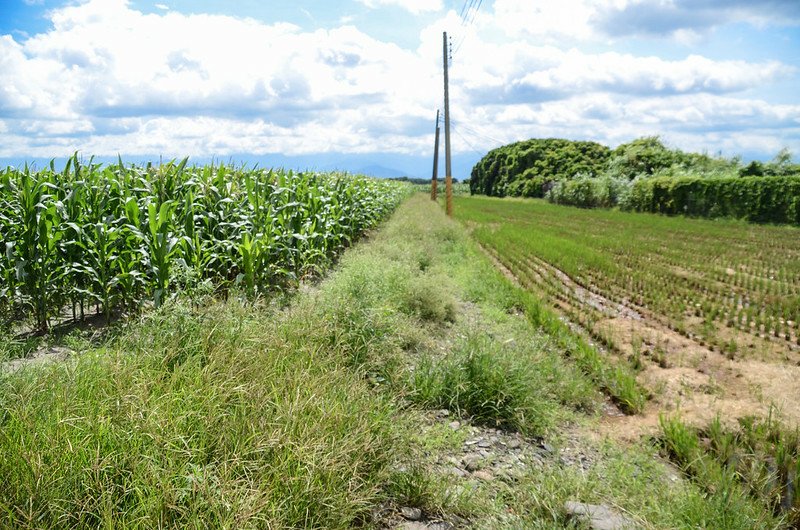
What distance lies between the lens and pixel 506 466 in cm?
399

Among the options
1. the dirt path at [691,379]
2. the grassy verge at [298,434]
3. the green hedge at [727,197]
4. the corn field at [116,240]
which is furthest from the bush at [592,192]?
the grassy verge at [298,434]

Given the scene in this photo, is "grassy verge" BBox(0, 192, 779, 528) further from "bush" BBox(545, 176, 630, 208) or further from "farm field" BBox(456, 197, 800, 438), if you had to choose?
"bush" BBox(545, 176, 630, 208)

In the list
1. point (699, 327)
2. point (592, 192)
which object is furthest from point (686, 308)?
point (592, 192)

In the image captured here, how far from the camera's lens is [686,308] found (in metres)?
9.31

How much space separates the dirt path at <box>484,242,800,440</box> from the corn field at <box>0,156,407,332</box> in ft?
15.3

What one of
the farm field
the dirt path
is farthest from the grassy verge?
the farm field

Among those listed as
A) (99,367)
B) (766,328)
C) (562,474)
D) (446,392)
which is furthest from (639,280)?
(99,367)

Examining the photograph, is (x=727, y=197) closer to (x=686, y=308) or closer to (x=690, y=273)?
(x=690, y=273)

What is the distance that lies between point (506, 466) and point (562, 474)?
1.57ft

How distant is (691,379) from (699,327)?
237 centimetres

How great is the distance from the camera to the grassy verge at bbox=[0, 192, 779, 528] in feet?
9.00

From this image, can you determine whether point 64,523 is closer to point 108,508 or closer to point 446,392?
point 108,508

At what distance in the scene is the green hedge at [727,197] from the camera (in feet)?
82.5

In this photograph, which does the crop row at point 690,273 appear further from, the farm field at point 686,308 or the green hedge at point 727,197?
the green hedge at point 727,197
